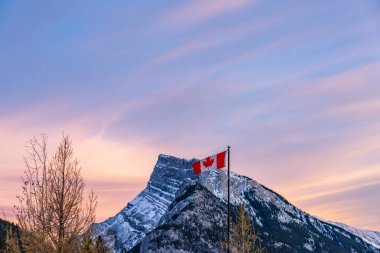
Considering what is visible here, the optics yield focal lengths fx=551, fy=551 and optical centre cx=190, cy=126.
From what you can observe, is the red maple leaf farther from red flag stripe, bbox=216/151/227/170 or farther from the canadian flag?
red flag stripe, bbox=216/151/227/170

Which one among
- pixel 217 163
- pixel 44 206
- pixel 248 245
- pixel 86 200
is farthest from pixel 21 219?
pixel 248 245

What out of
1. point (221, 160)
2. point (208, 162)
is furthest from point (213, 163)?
point (221, 160)

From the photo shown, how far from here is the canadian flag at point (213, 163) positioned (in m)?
37.5

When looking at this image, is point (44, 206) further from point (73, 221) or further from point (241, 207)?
point (241, 207)

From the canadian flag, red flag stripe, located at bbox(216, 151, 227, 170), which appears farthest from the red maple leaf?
red flag stripe, located at bbox(216, 151, 227, 170)

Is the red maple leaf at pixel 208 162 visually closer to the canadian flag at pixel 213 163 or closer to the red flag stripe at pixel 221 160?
the canadian flag at pixel 213 163

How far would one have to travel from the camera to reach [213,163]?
38.8 m

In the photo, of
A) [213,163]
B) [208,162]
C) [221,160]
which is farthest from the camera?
[208,162]

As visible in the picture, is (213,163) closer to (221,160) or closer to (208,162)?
(208,162)

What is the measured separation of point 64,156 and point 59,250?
452 centimetres

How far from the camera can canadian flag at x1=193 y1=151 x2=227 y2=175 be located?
37.5 m

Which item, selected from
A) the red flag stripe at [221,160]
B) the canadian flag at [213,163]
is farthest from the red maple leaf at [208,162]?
the red flag stripe at [221,160]

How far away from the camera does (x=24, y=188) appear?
25.6 metres

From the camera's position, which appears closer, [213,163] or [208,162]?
[213,163]
